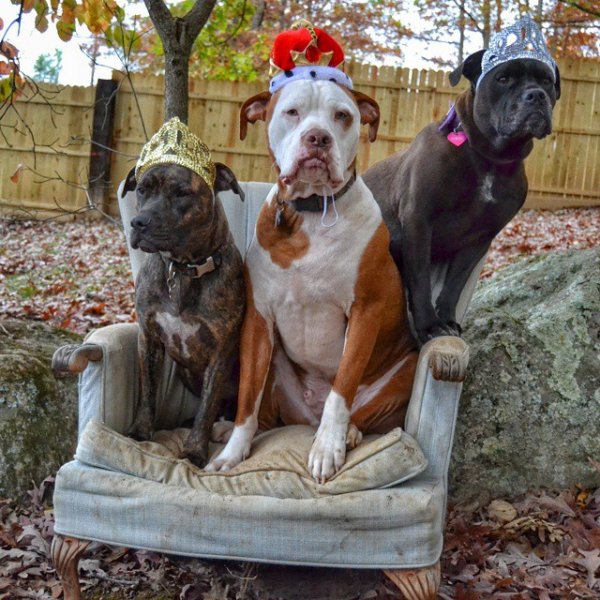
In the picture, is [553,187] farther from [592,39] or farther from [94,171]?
[94,171]

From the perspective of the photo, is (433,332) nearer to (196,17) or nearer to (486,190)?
(486,190)

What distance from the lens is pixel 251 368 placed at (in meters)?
3.17

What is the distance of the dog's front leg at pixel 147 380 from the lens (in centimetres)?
318

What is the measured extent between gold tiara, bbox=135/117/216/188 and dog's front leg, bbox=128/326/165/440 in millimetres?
642

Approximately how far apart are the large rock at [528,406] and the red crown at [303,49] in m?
1.56

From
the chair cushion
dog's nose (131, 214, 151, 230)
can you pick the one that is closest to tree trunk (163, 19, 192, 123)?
dog's nose (131, 214, 151, 230)

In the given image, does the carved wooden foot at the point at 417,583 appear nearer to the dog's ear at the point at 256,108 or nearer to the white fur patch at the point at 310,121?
the white fur patch at the point at 310,121

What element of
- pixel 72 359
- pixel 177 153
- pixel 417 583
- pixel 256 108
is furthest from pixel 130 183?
pixel 417 583

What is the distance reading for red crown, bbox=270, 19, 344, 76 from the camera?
9.80ft

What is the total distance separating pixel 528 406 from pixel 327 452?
53.4 inches

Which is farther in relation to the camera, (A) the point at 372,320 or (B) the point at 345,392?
(A) the point at 372,320

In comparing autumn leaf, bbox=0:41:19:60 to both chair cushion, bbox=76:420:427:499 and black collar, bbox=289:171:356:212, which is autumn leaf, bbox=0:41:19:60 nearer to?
black collar, bbox=289:171:356:212

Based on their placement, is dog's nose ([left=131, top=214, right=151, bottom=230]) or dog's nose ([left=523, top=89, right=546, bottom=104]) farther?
dog's nose ([left=523, top=89, right=546, bottom=104])

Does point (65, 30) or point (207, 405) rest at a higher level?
point (65, 30)
